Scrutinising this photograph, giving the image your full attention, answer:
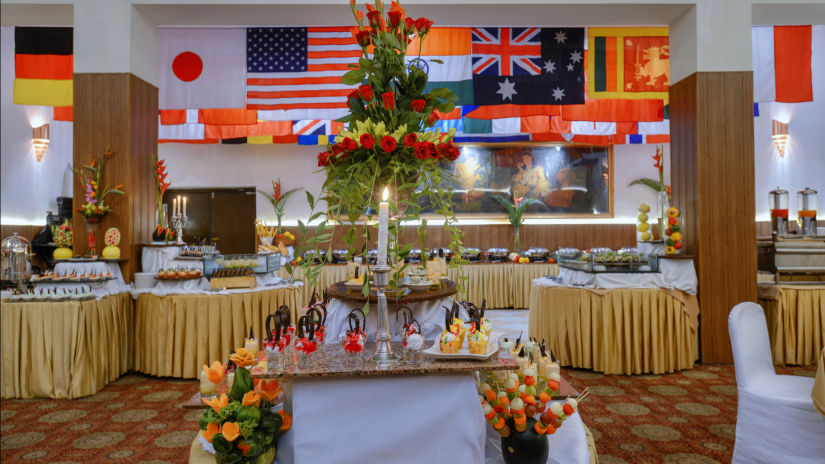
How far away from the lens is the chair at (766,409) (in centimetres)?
261

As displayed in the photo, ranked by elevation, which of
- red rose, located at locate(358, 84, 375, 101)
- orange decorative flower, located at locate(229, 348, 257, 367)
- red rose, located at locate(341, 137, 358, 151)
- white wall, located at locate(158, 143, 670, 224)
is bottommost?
orange decorative flower, located at locate(229, 348, 257, 367)

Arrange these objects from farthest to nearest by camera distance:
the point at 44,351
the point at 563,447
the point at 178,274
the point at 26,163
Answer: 1. the point at 26,163
2. the point at 178,274
3. the point at 44,351
4. the point at 563,447

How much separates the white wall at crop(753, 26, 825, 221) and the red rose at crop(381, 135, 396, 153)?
1029 centimetres

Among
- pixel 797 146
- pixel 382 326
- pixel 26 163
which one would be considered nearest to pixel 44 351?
pixel 382 326

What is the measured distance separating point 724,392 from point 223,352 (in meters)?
4.53

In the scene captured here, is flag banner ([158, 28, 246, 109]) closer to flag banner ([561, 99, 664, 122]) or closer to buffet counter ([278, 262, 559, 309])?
flag banner ([561, 99, 664, 122])

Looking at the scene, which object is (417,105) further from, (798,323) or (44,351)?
(798,323)

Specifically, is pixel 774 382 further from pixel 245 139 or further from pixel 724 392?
pixel 245 139

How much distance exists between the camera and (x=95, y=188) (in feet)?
16.9

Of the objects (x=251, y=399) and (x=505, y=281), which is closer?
(x=251, y=399)

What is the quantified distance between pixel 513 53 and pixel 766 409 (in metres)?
4.82

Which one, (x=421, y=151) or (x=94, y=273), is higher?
(x=421, y=151)

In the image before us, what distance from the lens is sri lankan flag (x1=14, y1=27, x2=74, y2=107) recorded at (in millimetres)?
6008

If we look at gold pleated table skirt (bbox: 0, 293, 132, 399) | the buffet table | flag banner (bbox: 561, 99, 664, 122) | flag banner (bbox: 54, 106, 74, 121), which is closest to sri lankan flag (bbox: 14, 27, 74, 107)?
flag banner (bbox: 54, 106, 74, 121)
